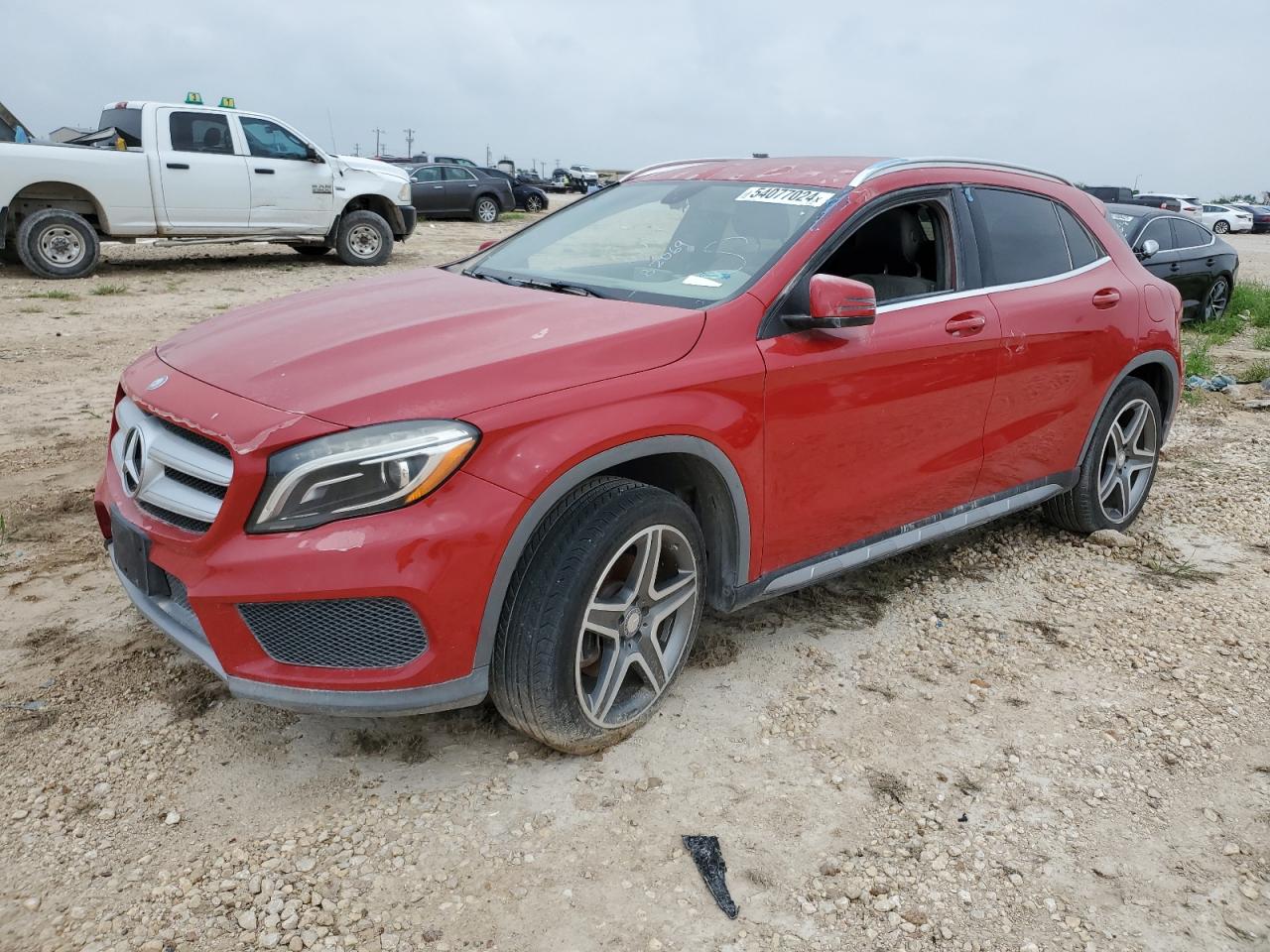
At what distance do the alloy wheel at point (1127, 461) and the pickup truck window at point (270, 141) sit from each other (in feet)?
34.8

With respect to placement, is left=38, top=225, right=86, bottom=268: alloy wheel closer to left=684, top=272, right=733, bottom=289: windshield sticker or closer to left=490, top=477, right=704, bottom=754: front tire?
left=684, top=272, right=733, bottom=289: windshield sticker

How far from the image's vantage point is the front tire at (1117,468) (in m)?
4.46

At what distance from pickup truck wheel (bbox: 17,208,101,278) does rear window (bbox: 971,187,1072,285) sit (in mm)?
10357

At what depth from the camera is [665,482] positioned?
306 centimetres

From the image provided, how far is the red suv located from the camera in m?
2.37

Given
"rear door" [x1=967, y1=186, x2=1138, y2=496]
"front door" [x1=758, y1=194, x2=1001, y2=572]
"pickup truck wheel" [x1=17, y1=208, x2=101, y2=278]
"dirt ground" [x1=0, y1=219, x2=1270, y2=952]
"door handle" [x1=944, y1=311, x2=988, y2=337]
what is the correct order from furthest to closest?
"pickup truck wheel" [x1=17, y1=208, x2=101, y2=278]
"rear door" [x1=967, y1=186, x2=1138, y2=496]
"door handle" [x1=944, y1=311, x2=988, y2=337]
"front door" [x1=758, y1=194, x2=1001, y2=572]
"dirt ground" [x1=0, y1=219, x2=1270, y2=952]

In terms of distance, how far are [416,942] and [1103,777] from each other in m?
1.95

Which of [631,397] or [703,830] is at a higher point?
[631,397]

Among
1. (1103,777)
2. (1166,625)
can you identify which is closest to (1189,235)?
(1166,625)

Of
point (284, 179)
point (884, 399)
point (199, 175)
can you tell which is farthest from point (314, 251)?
point (884, 399)

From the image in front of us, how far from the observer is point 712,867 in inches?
96.5

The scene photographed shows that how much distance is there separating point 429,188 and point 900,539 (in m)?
19.4

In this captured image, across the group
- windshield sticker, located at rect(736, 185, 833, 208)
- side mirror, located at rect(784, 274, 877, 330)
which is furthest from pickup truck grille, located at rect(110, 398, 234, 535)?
windshield sticker, located at rect(736, 185, 833, 208)

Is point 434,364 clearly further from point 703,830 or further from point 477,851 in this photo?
→ point 703,830
